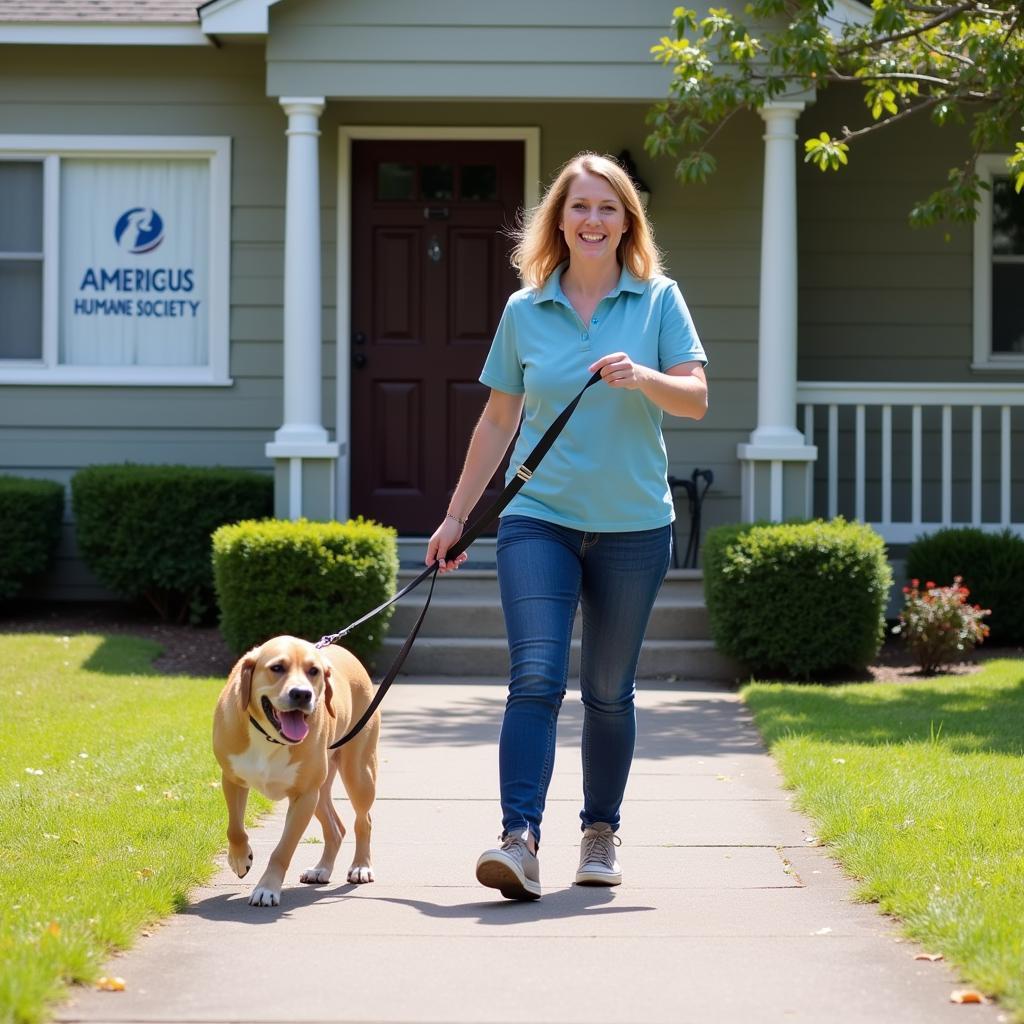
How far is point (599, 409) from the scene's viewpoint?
4.62 metres

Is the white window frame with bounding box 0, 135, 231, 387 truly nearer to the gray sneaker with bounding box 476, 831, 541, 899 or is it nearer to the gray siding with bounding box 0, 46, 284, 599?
the gray siding with bounding box 0, 46, 284, 599

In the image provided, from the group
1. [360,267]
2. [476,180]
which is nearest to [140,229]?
[360,267]

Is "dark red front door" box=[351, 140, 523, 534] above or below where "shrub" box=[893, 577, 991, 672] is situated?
above

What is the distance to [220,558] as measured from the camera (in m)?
9.20

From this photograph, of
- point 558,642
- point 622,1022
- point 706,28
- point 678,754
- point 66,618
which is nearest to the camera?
point 622,1022

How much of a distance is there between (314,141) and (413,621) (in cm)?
306

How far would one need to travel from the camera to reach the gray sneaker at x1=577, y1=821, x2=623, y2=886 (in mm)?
4820

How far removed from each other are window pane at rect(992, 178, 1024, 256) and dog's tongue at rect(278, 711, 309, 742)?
881 centimetres

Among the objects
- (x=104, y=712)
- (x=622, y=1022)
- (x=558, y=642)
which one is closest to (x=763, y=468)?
(x=104, y=712)

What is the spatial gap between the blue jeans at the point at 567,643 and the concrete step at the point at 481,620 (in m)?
4.99

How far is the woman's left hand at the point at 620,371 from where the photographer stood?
429 centimetres

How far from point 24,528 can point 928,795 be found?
6785 mm

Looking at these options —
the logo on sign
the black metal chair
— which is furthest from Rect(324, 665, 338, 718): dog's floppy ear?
the logo on sign

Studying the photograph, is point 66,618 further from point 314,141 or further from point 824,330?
point 824,330
